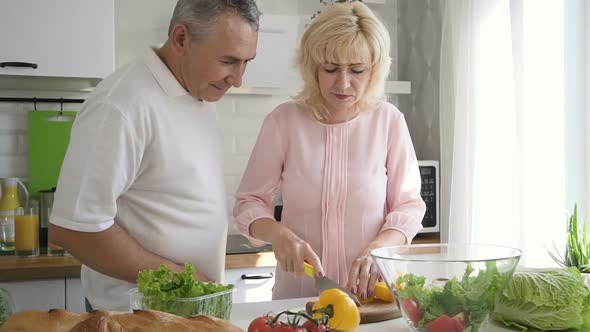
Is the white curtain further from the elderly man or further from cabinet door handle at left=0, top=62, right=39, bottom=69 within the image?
cabinet door handle at left=0, top=62, right=39, bottom=69

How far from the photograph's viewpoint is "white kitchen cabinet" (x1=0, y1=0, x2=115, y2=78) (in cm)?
274

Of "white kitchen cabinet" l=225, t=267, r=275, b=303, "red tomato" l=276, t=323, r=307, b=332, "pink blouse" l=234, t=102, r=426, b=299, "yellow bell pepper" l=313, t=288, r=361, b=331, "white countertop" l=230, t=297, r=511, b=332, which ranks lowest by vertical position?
"white kitchen cabinet" l=225, t=267, r=275, b=303

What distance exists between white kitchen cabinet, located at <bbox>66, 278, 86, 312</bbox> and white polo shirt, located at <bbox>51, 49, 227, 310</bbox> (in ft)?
2.69

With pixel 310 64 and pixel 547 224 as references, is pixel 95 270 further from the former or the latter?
pixel 547 224

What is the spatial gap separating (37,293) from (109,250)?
1.11 m

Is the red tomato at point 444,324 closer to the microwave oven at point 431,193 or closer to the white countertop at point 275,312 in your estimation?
the white countertop at point 275,312

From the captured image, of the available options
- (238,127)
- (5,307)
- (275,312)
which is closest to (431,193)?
(238,127)

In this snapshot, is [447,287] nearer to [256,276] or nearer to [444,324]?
[444,324]

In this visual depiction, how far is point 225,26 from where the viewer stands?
160 centimetres

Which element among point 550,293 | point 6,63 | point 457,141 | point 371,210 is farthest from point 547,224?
point 6,63

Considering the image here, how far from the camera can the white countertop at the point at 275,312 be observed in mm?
1403

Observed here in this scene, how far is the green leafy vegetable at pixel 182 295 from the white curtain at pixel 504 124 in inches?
63.5

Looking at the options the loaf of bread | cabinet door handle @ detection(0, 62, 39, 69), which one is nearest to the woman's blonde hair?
the loaf of bread

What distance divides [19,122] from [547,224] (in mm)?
2153
